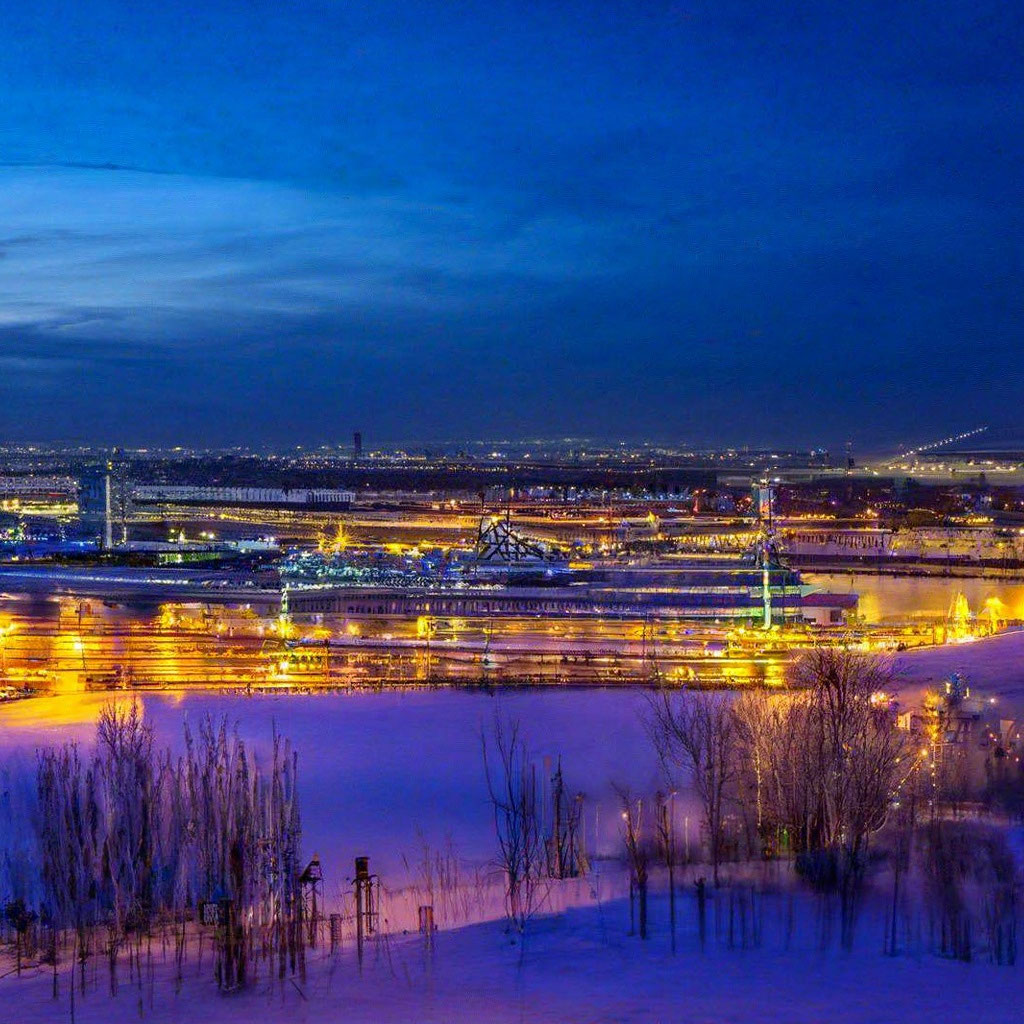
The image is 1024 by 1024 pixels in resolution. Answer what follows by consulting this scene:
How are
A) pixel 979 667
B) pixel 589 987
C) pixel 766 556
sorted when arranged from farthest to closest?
pixel 766 556 → pixel 979 667 → pixel 589 987

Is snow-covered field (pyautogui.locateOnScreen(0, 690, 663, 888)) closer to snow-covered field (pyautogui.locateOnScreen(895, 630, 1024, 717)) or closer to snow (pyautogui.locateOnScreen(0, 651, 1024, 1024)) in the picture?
snow (pyautogui.locateOnScreen(0, 651, 1024, 1024))

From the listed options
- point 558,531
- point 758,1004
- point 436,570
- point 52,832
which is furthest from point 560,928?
point 558,531

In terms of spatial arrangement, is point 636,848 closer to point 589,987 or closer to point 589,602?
point 589,987

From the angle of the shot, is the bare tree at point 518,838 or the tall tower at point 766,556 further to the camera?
the tall tower at point 766,556

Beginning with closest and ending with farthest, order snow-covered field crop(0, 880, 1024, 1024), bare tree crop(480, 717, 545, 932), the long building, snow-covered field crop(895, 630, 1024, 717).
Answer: snow-covered field crop(0, 880, 1024, 1024)
bare tree crop(480, 717, 545, 932)
snow-covered field crop(895, 630, 1024, 717)
the long building

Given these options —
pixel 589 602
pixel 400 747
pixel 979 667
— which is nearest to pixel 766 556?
pixel 589 602

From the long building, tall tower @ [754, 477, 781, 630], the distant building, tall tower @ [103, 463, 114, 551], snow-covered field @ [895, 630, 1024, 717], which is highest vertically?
the distant building

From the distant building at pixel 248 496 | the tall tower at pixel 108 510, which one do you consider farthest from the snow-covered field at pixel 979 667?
the distant building at pixel 248 496

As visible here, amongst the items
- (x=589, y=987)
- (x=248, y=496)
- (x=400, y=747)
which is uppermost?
(x=248, y=496)

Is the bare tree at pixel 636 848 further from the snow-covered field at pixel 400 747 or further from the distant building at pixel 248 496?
the distant building at pixel 248 496

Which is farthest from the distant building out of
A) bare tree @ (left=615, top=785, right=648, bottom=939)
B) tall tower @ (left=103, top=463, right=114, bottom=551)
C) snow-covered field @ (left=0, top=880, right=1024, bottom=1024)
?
snow-covered field @ (left=0, top=880, right=1024, bottom=1024)

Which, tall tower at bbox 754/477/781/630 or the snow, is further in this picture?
tall tower at bbox 754/477/781/630
